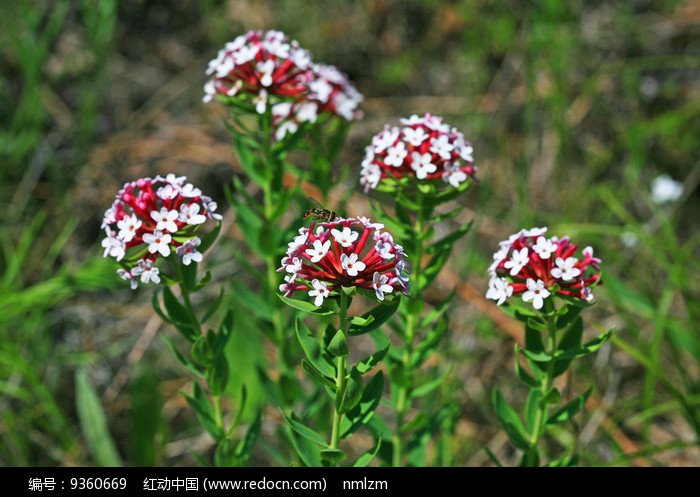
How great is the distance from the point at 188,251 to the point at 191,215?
12 centimetres

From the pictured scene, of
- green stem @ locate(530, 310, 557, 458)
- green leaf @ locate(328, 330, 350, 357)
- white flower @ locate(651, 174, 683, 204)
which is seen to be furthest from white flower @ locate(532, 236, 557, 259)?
white flower @ locate(651, 174, 683, 204)

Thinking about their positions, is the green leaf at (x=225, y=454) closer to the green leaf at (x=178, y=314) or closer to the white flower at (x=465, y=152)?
the green leaf at (x=178, y=314)

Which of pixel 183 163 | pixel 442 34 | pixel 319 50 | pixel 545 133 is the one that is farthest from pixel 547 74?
pixel 183 163

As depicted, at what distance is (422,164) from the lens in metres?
2.40

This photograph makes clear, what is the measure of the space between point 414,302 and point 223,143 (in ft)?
10.9

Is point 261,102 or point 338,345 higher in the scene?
point 261,102

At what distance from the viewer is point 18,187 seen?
4.81m

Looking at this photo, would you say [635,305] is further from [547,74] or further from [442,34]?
[442,34]

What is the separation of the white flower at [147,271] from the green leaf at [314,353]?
0.50 m

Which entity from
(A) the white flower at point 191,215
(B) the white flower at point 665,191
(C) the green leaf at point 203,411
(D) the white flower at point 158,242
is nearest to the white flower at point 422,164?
(A) the white flower at point 191,215

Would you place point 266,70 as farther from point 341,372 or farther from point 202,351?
point 341,372

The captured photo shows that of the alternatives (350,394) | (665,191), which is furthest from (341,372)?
(665,191)

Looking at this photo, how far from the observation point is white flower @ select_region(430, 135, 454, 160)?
239 cm
